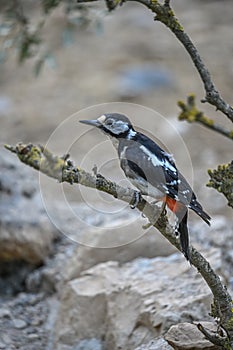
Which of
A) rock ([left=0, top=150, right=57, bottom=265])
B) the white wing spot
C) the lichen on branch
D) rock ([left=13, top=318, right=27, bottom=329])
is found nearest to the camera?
the lichen on branch

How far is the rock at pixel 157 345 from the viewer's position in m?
3.25

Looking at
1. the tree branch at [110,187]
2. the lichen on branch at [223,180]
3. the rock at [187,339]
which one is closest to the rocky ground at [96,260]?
the rock at [187,339]

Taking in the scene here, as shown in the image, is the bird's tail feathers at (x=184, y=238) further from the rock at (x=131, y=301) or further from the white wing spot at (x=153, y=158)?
the rock at (x=131, y=301)

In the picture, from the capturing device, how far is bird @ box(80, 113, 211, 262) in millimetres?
2820

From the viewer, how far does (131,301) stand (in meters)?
3.74

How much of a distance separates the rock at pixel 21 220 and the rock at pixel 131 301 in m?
0.58

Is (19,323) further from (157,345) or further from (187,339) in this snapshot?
(187,339)

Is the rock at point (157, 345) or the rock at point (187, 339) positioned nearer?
the rock at point (187, 339)

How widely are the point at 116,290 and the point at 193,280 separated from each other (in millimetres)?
420

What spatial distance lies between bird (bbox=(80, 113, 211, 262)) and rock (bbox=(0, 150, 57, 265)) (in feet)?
5.71

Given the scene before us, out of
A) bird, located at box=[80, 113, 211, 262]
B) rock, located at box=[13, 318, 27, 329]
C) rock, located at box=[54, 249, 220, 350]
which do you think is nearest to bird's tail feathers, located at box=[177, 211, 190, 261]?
bird, located at box=[80, 113, 211, 262]

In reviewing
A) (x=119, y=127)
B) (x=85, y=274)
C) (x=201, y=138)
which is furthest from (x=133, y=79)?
(x=119, y=127)

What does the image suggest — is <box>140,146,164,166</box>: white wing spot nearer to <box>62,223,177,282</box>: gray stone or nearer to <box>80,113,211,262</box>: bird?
<box>80,113,211,262</box>: bird

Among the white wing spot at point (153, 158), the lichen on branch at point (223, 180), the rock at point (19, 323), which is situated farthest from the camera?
the rock at point (19, 323)
